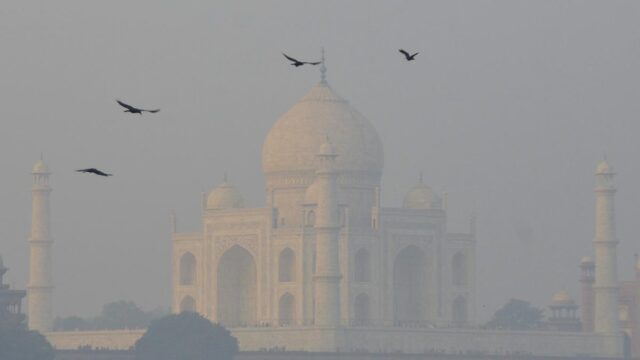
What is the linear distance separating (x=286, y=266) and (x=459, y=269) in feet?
28.5

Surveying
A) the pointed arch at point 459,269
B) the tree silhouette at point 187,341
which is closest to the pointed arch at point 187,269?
the tree silhouette at point 187,341

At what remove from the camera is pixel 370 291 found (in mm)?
131875

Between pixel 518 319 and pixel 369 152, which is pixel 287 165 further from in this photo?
pixel 518 319

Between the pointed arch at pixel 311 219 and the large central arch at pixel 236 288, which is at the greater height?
the pointed arch at pixel 311 219

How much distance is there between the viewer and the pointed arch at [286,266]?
432 feet

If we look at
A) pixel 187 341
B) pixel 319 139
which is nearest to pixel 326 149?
pixel 319 139

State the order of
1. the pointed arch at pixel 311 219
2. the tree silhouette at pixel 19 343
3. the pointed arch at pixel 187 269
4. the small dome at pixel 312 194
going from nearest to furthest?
the tree silhouette at pixel 19 343 < the small dome at pixel 312 194 < the pointed arch at pixel 311 219 < the pointed arch at pixel 187 269

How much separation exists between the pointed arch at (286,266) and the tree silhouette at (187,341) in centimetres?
771

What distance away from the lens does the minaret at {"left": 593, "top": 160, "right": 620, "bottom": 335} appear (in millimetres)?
132125

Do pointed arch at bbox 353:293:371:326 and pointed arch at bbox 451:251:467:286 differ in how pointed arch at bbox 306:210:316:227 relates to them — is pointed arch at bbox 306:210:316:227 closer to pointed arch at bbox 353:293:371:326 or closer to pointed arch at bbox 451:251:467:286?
pointed arch at bbox 353:293:371:326

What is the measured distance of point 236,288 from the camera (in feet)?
442

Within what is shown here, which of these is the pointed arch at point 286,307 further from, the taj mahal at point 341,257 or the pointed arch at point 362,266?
the pointed arch at point 362,266

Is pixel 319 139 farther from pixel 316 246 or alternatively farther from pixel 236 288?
pixel 236 288

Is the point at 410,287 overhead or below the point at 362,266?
below
